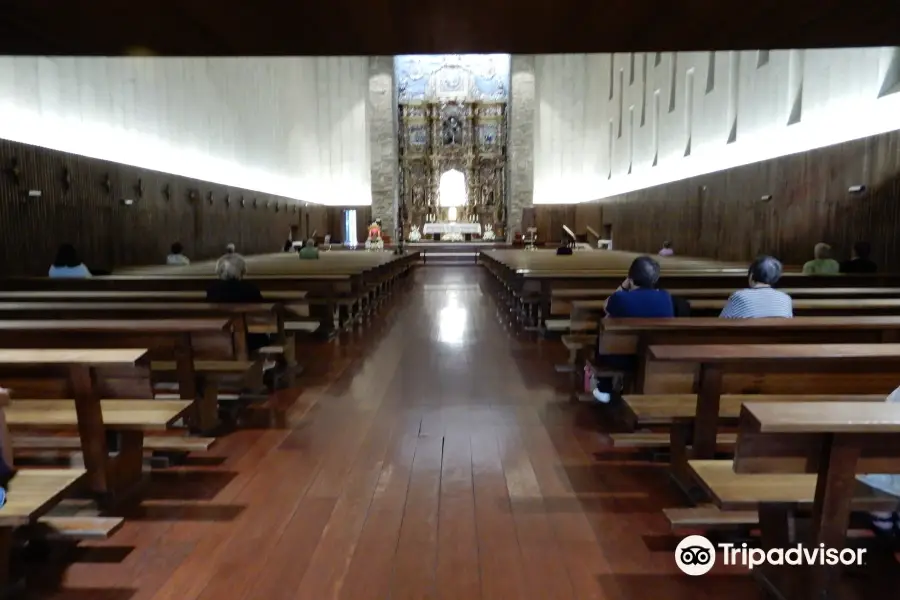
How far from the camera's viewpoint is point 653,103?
15555 millimetres

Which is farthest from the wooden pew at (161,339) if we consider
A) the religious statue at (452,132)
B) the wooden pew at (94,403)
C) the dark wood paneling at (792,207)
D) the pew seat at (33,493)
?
the religious statue at (452,132)

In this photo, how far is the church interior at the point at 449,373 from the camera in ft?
6.82

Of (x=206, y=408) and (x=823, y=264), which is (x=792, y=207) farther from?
(x=206, y=408)

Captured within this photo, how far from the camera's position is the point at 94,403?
98.0 inches

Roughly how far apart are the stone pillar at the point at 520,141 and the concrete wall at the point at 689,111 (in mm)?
748

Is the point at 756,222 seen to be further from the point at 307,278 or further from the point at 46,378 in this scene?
the point at 46,378

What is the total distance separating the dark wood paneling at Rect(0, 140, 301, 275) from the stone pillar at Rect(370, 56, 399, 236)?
8.77m

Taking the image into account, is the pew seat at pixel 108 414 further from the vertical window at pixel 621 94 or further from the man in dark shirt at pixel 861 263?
the vertical window at pixel 621 94

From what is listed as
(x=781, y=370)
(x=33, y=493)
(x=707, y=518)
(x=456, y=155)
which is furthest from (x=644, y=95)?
(x=33, y=493)

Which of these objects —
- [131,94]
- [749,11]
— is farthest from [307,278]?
[131,94]

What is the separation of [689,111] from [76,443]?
1313 cm

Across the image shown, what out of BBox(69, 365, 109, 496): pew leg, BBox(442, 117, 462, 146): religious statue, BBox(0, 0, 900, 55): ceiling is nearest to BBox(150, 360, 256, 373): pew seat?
BBox(69, 365, 109, 496): pew leg

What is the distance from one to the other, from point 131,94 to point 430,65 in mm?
14816

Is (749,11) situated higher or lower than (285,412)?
higher
